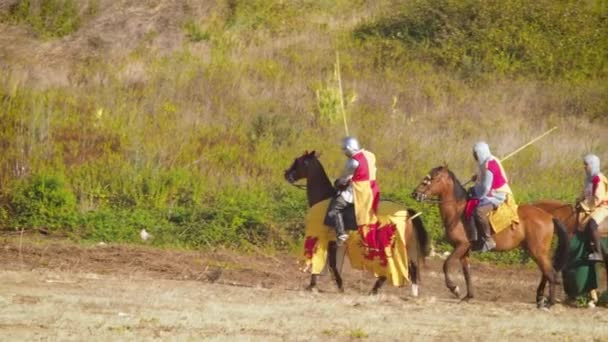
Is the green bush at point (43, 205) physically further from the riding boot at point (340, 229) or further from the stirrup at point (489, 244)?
the stirrup at point (489, 244)

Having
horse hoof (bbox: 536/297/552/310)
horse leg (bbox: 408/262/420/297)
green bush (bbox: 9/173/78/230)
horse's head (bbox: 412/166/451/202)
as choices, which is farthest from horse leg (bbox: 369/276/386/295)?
green bush (bbox: 9/173/78/230)

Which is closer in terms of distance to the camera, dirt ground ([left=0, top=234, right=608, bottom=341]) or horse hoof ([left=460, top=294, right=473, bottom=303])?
dirt ground ([left=0, top=234, right=608, bottom=341])

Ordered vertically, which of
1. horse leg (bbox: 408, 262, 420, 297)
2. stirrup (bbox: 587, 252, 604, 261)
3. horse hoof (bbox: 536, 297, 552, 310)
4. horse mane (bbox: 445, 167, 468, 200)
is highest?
horse mane (bbox: 445, 167, 468, 200)

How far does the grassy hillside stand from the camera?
19625 mm

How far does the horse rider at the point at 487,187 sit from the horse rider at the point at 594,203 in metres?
1.10

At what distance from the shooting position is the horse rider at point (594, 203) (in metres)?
15.6

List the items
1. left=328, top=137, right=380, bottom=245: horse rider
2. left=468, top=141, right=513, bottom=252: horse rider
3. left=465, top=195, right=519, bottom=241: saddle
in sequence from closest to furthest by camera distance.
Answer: left=328, top=137, right=380, bottom=245: horse rider < left=468, top=141, right=513, bottom=252: horse rider < left=465, top=195, right=519, bottom=241: saddle

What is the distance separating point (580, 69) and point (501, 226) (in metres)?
13.8

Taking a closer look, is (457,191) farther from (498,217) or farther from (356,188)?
(356,188)

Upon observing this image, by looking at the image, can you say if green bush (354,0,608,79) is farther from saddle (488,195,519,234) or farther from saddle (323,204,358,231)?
saddle (323,204,358,231)

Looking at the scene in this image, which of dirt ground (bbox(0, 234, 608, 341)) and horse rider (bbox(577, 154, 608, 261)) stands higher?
horse rider (bbox(577, 154, 608, 261))

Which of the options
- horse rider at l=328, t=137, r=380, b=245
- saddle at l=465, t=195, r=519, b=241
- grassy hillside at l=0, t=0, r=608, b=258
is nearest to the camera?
horse rider at l=328, t=137, r=380, b=245

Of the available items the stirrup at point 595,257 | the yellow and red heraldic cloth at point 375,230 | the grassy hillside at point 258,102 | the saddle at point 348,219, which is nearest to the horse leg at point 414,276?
the yellow and red heraldic cloth at point 375,230

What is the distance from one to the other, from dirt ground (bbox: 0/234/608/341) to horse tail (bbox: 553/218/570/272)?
1.63 feet
